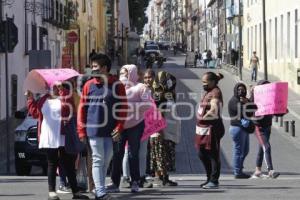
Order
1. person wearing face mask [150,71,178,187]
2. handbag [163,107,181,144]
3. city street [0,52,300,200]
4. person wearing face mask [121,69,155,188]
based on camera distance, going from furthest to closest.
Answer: handbag [163,107,181,144], person wearing face mask [150,71,178,187], person wearing face mask [121,69,155,188], city street [0,52,300,200]

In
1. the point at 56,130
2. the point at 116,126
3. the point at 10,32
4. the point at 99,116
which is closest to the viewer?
the point at 99,116

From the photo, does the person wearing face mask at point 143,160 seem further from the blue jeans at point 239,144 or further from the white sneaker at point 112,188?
the blue jeans at point 239,144

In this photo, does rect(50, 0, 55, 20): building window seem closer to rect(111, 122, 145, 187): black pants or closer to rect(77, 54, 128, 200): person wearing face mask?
rect(111, 122, 145, 187): black pants

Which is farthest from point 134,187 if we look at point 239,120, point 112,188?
point 239,120

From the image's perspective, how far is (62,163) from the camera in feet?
36.1

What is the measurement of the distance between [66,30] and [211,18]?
184ft

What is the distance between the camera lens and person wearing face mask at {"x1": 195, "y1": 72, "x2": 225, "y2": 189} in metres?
12.0

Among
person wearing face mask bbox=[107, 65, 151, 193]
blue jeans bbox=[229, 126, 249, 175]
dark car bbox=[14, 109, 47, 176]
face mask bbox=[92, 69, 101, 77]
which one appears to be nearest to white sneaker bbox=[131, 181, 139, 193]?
person wearing face mask bbox=[107, 65, 151, 193]

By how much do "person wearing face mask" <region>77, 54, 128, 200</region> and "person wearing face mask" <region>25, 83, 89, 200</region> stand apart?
1.59 ft

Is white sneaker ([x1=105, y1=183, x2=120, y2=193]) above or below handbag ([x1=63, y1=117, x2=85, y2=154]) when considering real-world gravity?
below

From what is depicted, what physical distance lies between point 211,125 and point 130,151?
1306mm

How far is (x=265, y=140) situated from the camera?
14.8m

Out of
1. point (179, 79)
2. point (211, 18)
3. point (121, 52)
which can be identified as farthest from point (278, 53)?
point (211, 18)

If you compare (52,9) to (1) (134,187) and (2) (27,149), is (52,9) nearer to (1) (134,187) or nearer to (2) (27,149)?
(2) (27,149)
